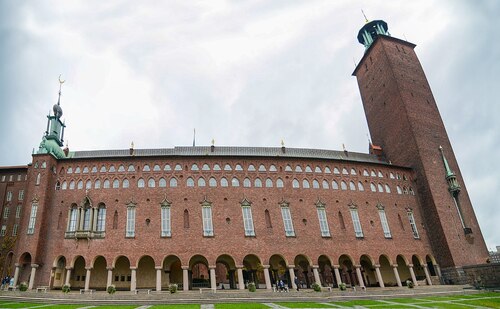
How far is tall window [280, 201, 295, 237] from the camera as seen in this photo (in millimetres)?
38469

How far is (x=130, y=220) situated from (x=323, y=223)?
2179cm

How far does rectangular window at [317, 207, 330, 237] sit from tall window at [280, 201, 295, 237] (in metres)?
3.57

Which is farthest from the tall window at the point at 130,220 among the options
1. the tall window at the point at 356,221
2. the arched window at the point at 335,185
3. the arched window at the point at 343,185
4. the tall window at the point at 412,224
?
the tall window at the point at 412,224

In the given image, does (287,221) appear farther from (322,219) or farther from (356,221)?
(356,221)

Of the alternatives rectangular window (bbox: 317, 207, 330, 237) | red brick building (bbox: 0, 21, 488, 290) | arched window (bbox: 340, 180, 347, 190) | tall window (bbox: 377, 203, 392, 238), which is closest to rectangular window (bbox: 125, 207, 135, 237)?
red brick building (bbox: 0, 21, 488, 290)

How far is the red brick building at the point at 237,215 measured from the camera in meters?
35.6

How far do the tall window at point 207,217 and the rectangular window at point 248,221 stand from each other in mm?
3691

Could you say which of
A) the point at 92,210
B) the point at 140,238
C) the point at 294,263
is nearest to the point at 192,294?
the point at 140,238

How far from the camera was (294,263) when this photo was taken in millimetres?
37469

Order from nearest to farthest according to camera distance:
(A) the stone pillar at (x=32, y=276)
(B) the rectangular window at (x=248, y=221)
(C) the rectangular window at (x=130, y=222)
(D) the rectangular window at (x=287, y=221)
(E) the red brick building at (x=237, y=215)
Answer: (A) the stone pillar at (x=32, y=276)
(E) the red brick building at (x=237, y=215)
(C) the rectangular window at (x=130, y=222)
(B) the rectangular window at (x=248, y=221)
(D) the rectangular window at (x=287, y=221)

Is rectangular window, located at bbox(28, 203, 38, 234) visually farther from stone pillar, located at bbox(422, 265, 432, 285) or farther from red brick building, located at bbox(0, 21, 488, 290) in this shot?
stone pillar, located at bbox(422, 265, 432, 285)

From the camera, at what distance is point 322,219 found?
40094 mm

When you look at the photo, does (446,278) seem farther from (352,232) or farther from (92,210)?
(92,210)

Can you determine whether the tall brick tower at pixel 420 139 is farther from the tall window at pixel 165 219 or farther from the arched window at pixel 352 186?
the tall window at pixel 165 219
